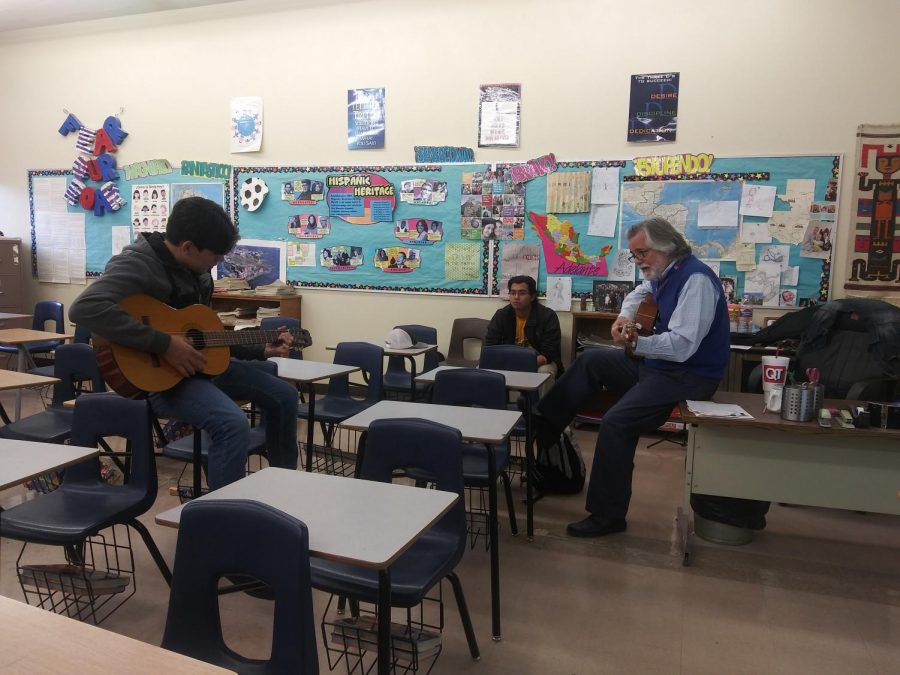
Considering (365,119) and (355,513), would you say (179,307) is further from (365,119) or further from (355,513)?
(365,119)

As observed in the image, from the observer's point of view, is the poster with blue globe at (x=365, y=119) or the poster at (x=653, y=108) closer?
the poster at (x=653, y=108)

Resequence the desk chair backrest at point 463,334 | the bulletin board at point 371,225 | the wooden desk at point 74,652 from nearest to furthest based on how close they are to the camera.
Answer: the wooden desk at point 74,652 → the desk chair backrest at point 463,334 → the bulletin board at point 371,225

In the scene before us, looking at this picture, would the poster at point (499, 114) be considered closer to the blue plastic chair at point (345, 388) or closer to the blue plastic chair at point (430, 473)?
the blue plastic chair at point (345, 388)

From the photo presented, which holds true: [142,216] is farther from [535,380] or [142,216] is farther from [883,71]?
[883,71]

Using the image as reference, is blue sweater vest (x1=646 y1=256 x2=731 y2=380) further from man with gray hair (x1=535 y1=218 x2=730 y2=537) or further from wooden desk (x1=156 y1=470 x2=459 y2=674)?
wooden desk (x1=156 y1=470 x2=459 y2=674)

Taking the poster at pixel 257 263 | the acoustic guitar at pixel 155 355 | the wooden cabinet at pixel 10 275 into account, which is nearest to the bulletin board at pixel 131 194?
the wooden cabinet at pixel 10 275

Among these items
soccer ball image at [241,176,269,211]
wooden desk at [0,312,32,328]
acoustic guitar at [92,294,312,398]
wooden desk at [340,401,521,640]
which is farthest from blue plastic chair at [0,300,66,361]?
wooden desk at [340,401,521,640]

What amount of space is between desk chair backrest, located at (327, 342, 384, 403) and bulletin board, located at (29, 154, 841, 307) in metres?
1.64

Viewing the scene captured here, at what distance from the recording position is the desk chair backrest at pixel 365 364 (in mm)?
3844

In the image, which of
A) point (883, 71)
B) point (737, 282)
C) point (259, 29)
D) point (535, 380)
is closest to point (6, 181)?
point (259, 29)

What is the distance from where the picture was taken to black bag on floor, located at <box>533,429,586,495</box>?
11.6ft

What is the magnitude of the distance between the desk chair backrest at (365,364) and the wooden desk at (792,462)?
184cm

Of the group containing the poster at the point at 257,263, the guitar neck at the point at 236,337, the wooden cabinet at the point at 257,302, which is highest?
the poster at the point at 257,263

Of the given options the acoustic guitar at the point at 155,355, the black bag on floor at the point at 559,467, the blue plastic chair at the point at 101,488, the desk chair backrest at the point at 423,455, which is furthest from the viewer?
the black bag on floor at the point at 559,467
